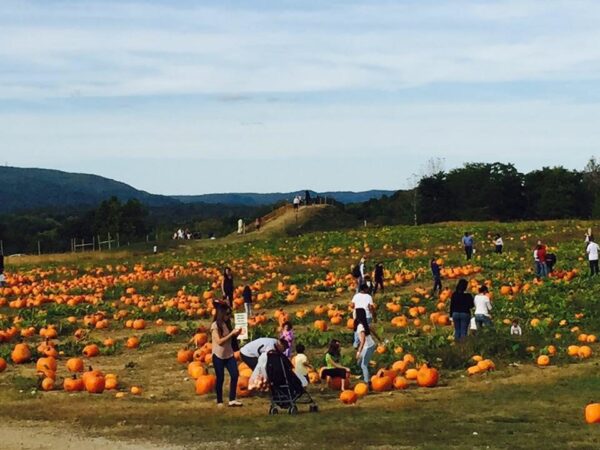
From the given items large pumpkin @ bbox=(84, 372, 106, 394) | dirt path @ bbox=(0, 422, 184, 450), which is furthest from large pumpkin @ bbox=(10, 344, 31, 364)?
dirt path @ bbox=(0, 422, 184, 450)

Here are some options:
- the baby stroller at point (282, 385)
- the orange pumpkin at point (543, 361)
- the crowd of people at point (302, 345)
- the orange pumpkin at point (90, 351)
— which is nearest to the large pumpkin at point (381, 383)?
the crowd of people at point (302, 345)

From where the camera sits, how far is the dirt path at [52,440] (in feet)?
44.1

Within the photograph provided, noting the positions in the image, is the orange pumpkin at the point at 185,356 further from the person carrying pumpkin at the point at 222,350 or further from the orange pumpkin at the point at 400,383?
the orange pumpkin at the point at 400,383

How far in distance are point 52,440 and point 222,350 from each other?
3.57 metres

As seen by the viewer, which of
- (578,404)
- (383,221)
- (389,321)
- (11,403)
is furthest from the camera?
(383,221)

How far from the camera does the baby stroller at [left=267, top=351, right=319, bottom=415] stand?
16.2 meters

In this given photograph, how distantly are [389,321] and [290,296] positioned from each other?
750 centimetres

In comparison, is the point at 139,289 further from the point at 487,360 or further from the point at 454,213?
the point at 454,213

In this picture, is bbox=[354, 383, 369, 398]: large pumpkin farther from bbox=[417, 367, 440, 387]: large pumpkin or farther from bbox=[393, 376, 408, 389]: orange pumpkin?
bbox=[417, 367, 440, 387]: large pumpkin

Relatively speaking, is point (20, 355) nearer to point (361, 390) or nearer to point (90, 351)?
point (90, 351)

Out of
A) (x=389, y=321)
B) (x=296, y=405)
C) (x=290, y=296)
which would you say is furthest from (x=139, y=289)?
(x=296, y=405)

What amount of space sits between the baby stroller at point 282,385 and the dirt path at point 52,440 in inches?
124

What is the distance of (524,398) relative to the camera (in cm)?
1684

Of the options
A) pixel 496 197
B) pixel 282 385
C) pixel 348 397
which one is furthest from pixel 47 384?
pixel 496 197
